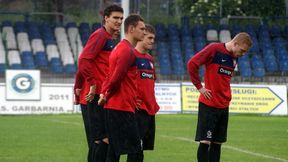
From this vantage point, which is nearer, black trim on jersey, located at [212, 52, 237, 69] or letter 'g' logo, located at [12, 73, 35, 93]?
black trim on jersey, located at [212, 52, 237, 69]

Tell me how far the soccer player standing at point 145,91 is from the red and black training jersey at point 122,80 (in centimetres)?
88

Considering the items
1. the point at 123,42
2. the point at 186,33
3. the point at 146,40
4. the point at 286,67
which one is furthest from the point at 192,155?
the point at 186,33

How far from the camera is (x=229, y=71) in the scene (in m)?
11.6

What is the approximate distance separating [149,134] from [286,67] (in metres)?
24.9

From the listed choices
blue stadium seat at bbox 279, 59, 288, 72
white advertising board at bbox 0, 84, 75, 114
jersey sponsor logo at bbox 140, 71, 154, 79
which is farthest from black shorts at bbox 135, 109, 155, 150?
blue stadium seat at bbox 279, 59, 288, 72

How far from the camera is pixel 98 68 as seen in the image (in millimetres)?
10523

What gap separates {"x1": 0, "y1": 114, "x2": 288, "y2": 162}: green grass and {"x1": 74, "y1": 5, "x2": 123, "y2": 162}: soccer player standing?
3.20 meters

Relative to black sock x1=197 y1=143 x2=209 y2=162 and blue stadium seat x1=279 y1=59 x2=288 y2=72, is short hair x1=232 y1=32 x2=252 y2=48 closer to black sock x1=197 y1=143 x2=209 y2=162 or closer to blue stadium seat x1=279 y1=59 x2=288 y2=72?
black sock x1=197 y1=143 x2=209 y2=162

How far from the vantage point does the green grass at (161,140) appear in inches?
560

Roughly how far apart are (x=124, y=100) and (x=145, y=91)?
1162 millimetres

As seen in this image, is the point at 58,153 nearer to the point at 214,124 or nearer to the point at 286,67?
the point at 214,124

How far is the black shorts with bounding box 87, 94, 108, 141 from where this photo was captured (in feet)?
34.2

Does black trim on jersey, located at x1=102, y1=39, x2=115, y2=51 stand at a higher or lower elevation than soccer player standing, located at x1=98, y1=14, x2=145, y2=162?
higher

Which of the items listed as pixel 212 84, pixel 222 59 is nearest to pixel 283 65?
pixel 222 59
